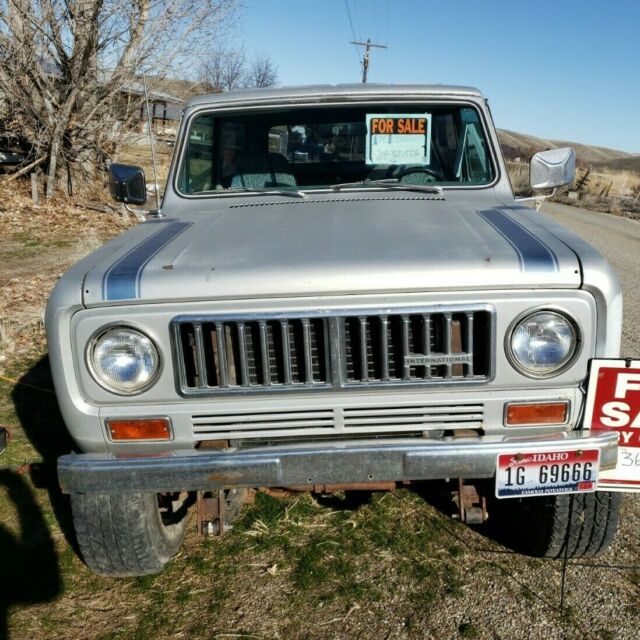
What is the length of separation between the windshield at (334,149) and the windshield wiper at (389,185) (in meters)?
0.02

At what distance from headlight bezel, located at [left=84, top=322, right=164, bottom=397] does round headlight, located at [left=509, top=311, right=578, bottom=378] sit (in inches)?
46.4

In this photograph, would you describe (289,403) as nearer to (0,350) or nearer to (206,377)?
(206,377)

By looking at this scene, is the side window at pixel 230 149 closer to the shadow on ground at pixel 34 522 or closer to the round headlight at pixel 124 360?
the round headlight at pixel 124 360

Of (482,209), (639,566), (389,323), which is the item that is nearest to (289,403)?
(389,323)

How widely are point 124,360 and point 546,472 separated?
1470mm

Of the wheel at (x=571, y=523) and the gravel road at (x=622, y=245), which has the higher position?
the wheel at (x=571, y=523)

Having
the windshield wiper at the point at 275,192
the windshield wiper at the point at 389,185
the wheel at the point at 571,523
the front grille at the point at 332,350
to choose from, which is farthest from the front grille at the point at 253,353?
the windshield wiper at the point at 389,185

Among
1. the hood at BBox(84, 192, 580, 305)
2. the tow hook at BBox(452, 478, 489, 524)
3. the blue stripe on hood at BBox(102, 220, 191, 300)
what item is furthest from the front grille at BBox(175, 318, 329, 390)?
the tow hook at BBox(452, 478, 489, 524)

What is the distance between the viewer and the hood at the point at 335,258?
2.21 meters

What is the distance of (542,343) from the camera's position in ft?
7.43

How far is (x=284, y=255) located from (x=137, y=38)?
1261 cm

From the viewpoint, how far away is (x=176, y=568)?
298 cm

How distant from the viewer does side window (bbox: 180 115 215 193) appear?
142 inches

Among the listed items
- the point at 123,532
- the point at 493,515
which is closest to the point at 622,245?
the point at 493,515
